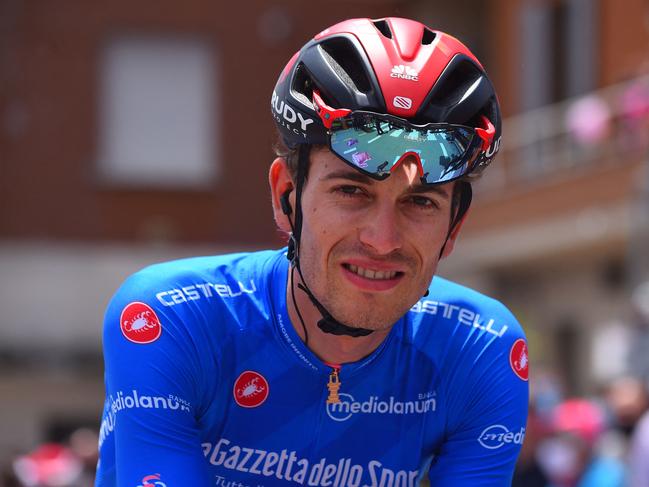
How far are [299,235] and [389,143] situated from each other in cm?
40

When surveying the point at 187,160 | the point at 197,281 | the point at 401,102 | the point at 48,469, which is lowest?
the point at 48,469

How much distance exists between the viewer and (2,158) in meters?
20.2

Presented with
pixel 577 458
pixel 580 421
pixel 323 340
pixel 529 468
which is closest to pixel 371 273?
pixel 323 340

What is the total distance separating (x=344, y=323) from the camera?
3492mm

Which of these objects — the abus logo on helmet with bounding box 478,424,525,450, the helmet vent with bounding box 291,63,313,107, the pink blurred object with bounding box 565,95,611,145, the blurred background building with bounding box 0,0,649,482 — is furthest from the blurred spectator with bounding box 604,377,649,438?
the blurred background building with bounding box 0,0,649,482

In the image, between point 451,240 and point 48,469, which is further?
point 48,469

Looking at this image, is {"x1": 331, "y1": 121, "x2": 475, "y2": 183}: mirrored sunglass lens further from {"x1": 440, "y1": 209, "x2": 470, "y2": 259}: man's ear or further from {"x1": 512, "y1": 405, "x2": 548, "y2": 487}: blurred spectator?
{"x1": 512, "y1": 405, "x2": 548, "y2": 487}: blurred spectator

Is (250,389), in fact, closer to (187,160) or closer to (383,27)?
(383,27)

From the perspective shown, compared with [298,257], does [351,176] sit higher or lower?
higher

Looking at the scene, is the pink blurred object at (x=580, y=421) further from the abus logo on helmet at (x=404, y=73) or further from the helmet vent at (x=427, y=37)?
the abus logo on helmet at (x=404, y=73)

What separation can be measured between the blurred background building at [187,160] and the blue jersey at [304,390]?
1271 centimetres

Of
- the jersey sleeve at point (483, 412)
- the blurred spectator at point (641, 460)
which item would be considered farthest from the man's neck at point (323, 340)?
the blurred spectator at point (641, 460)

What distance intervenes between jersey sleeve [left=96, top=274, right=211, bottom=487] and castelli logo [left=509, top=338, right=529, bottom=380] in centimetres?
89

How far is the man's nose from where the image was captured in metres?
3.35
